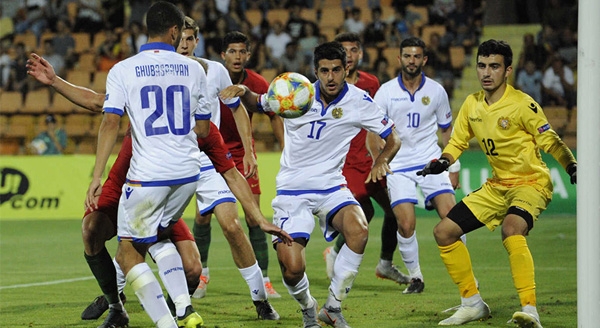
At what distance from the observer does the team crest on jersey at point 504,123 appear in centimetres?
702

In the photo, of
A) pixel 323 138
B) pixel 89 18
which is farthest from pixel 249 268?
pixel 89 18

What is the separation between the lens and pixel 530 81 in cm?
1883

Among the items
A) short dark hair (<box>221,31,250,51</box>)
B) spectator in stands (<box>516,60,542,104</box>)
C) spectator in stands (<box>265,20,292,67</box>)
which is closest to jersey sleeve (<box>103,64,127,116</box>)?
short dark hair (<box>221,31,250,51</box>)

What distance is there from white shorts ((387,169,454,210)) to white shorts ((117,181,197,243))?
3777mm

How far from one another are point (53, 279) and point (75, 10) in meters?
15.5

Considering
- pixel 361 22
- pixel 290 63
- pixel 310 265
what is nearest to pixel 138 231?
pixel 310 265

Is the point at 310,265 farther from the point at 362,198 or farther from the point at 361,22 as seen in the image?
the point at 361,22

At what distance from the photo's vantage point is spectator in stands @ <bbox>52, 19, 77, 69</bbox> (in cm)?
2275

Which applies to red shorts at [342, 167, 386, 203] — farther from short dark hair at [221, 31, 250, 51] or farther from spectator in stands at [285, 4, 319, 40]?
spectator in stands at [285, 4, 319, 40]

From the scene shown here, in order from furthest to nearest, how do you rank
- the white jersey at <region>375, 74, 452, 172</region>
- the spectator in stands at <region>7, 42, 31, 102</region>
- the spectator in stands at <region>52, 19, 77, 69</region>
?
1. the spectator in stands at <region>52, 19, 77, 69</region>
2. the spectator in stands at <region>7, 42, 31, 102</region>
3. the white jersey at <region>375, 74, 452, 172</region>

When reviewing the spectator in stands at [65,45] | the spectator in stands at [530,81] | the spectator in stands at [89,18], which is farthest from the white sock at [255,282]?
the spectator in stands at [89,18]

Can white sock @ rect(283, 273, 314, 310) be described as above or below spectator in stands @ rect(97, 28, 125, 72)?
below

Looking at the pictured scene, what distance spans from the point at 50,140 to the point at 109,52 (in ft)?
13.4

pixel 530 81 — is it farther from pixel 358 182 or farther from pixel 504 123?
pixel 504 123
